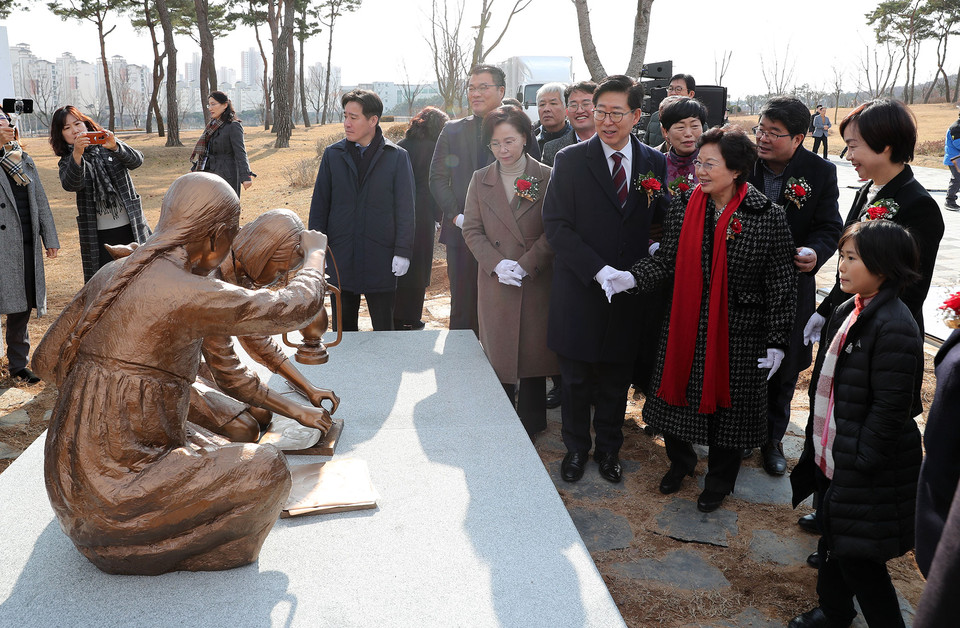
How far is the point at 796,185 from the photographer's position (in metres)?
3.07

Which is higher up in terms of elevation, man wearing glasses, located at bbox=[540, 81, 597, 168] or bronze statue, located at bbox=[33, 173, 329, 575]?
man wearing glasses, located at bbox=[540, 81, 597, 168]

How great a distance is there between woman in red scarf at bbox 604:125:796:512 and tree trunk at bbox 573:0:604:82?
798 centimetres

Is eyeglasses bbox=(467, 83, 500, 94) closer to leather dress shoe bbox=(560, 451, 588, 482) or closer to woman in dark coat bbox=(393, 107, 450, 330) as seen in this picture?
woman in dark coat bbox=(393, 107, 450, 330)

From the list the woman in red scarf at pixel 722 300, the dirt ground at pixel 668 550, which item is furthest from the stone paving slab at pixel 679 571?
the woman in red scarf at pixel 722 300

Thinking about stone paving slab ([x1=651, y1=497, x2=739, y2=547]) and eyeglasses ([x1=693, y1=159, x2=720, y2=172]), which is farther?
stone paving slab ([x1=651, y1=497, x2=739, y2=547])

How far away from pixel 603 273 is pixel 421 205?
2421 millimetres

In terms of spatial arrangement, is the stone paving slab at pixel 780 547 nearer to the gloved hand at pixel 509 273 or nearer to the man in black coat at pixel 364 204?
the gloved hand at pixel 509 273

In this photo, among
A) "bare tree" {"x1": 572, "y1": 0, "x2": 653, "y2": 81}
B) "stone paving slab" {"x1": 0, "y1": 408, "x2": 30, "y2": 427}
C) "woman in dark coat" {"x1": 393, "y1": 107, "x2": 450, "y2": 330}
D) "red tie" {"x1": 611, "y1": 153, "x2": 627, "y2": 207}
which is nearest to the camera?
"red tie" {"x1": 611, "y1": 153, "x2": 627, "y2": 207}

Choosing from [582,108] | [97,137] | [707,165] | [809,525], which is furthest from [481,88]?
[809,525]

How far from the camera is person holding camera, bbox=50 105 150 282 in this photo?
4.31 metres

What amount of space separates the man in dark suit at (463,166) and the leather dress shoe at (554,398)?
0.64 meters

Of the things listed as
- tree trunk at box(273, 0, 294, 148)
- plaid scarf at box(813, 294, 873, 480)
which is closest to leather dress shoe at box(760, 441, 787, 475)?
plaid scarf at box(813, 294, 873, 480)

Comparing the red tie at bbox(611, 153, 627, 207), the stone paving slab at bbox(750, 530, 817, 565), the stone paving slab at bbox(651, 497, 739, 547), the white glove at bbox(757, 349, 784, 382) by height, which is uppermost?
the red tie at bbox(611, 153, 627, 207)

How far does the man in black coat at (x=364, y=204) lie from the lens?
4.03m
